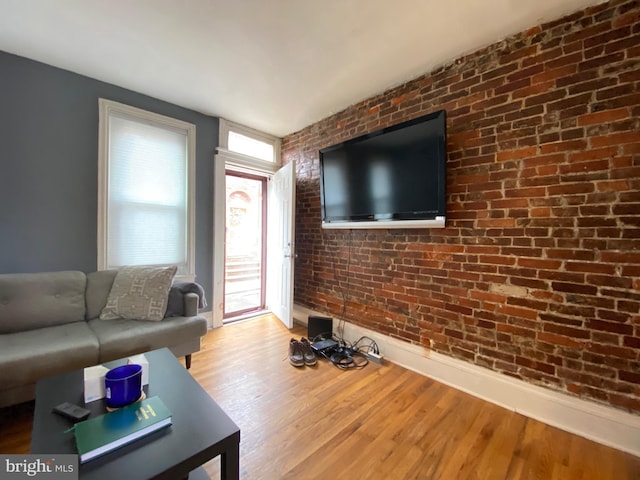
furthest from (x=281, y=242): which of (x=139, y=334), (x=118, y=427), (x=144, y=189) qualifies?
(x=118, y=427)

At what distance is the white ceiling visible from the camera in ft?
5.25

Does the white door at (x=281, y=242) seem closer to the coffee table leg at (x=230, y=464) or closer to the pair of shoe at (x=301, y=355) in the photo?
the pair of shoe at (x=301, y=355)

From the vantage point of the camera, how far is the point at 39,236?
7.25 feet

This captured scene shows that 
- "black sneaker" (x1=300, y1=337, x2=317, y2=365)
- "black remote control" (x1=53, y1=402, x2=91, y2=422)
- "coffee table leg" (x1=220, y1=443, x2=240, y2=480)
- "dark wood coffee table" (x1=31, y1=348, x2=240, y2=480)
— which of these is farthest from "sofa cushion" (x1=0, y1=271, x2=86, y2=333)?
"coffee table leg" (x1=220, y1=443, x2=240, y2=480)

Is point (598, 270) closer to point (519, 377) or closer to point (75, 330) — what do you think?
point (519, 377)

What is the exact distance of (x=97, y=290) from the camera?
86.7 inches

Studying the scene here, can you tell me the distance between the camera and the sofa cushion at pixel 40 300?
184cm

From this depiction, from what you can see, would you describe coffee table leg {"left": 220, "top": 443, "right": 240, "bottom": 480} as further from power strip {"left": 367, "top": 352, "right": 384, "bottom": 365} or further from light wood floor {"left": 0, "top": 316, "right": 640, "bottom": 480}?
power strip {"left": 367, "top": 352, "right": 384, "bottom": 365}

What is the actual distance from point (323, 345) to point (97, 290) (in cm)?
200

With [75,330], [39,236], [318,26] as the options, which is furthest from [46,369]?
[318,26]

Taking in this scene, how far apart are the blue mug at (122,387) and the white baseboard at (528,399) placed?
1.97 m

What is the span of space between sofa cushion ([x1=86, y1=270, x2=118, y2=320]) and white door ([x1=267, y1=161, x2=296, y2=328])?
5.45ft

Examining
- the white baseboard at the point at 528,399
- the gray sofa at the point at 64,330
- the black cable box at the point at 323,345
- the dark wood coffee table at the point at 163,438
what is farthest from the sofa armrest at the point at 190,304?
the white baseboard at the point at 528,399
